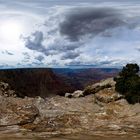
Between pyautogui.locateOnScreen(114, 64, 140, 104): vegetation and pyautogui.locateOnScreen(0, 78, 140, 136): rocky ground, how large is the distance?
469 mm

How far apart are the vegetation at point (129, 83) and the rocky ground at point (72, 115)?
47 centimetres

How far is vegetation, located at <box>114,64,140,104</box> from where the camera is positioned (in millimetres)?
29516

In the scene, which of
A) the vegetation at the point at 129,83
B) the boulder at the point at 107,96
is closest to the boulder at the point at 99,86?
the vegetation at the point at 129,83

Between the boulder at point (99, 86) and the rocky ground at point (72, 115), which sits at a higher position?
the boulder at point (99, 86)

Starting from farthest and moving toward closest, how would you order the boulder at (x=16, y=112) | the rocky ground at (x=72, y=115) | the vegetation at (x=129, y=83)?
1. the vegetation at (x=129, y=83)
2. the boulder at (x=16, y=112)
3. the rocky ground at (x=72, y=115)

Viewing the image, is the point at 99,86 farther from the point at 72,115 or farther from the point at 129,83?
the point at 72,115

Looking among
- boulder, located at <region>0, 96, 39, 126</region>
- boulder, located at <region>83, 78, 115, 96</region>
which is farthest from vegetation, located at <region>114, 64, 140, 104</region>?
boulder, located at <region>0, 96, 39, 126</region>

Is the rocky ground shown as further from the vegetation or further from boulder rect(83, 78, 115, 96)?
boulder rect(83, 78, 115, 96)

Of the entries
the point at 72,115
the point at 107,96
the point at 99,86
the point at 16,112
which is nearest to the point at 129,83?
the point at 107,96

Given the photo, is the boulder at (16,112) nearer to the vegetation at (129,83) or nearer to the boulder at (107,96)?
the boulder at (107,96)

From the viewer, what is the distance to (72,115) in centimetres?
2617

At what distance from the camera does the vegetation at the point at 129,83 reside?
1162 inches

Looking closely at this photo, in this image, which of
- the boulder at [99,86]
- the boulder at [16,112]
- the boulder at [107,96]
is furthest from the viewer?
the boulder at [99,86]

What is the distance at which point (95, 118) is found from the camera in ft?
86.0
